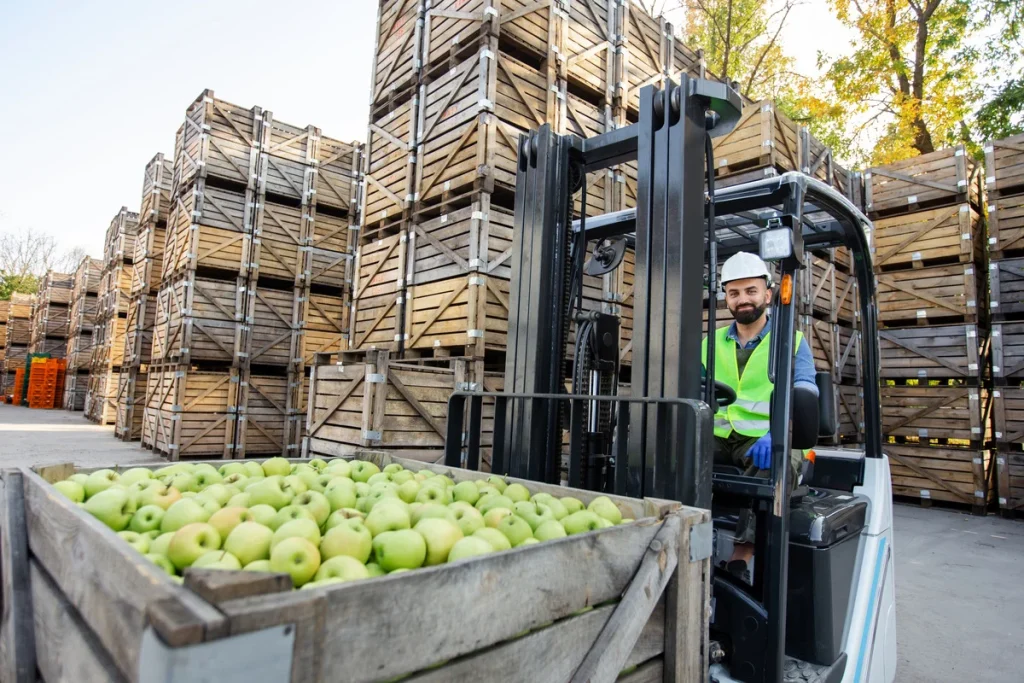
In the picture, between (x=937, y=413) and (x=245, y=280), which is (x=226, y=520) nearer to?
(x=937, y=413)

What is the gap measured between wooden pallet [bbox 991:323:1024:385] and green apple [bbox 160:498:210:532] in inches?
468

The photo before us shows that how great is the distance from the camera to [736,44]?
72.4 ft

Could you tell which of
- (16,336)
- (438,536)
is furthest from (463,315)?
(16,336)

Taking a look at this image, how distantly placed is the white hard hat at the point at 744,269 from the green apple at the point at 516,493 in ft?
5.02

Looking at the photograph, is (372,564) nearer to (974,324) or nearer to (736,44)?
(974,324)

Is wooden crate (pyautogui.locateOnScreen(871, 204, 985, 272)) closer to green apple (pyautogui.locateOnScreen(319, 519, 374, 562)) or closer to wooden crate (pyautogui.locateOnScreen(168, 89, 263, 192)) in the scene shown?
green apple (pyautogui.locateOnScreen(319, 519, 374, 562))

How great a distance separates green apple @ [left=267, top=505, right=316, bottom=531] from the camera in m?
1.50

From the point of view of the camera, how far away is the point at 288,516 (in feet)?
4.99

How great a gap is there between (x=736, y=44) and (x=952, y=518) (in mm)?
18594

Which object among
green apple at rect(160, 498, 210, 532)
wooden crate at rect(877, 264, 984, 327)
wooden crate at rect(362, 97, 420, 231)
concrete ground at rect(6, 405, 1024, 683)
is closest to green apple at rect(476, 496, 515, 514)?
green apple at rect(160, 498, 210, 532)

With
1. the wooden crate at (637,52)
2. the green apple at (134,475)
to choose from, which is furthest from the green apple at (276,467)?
the wooden crate at (637,52)

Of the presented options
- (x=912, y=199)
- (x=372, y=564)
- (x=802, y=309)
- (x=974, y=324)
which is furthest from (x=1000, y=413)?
(x=372, y=564)

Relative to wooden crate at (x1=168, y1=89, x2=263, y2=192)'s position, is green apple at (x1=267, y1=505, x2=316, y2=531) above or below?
below

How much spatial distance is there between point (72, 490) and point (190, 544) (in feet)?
2.21
